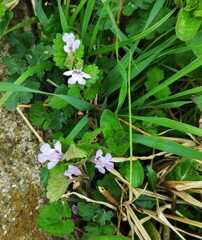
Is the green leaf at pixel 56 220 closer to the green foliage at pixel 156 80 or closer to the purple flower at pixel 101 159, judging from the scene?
the purple flower at pixel 101 159

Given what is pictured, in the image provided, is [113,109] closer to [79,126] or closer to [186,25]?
[79,126]

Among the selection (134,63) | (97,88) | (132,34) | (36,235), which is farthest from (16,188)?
(132,34)

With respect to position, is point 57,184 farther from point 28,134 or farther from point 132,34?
point 132,34

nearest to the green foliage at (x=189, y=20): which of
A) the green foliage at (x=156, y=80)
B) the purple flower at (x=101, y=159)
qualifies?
the green foliage at (x=156, y=80)

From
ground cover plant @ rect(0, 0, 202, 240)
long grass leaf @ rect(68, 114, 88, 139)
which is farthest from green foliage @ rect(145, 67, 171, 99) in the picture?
long grass leaf @ rect(68, 114, 88, 139)

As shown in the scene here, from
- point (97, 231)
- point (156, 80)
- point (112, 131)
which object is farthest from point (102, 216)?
point (156, 80)

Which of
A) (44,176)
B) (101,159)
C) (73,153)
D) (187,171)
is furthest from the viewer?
(187,171)

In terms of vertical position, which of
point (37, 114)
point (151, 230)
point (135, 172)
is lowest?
Result: point (151, 230)
